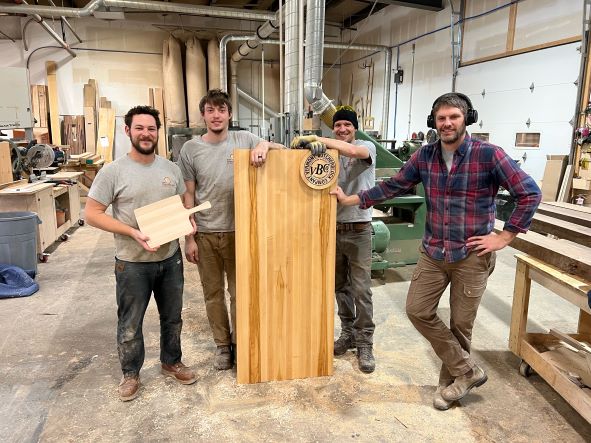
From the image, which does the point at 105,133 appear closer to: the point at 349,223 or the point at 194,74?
the point at 194,74

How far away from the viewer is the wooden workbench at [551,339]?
1972mm

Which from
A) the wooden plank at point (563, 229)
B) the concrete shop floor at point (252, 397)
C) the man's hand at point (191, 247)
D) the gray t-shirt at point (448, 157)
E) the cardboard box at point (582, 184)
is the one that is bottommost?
the concrete shop floor at point (252, 397)

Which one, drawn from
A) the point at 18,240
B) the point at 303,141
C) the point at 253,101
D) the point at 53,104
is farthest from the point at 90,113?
the point at 303,141

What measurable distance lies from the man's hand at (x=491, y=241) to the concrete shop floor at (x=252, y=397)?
2.83 ft

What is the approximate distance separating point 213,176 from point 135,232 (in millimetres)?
519

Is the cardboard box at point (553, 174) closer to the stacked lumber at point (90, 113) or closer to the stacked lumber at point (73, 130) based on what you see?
the stacked lumber at point (90, 113)

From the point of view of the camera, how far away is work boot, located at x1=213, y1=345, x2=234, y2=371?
2.50m

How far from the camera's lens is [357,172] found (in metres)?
2.45

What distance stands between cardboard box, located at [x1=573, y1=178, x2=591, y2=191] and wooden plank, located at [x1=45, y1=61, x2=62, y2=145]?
963cm

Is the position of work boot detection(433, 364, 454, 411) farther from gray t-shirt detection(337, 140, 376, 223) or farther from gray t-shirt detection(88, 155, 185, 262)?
gray t-shirt detection(88, 155, 185, 262)

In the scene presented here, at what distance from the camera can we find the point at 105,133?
369 inches

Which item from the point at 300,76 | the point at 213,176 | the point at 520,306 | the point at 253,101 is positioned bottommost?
the point at 520,306

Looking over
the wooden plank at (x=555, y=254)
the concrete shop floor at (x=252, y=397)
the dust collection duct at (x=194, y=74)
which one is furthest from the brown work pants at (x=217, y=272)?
the dust collection duct at (x=194, y=74)

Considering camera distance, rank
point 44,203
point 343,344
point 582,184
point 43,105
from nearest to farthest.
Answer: point 343,344
point 44,203
point 582,184
point 43,105
